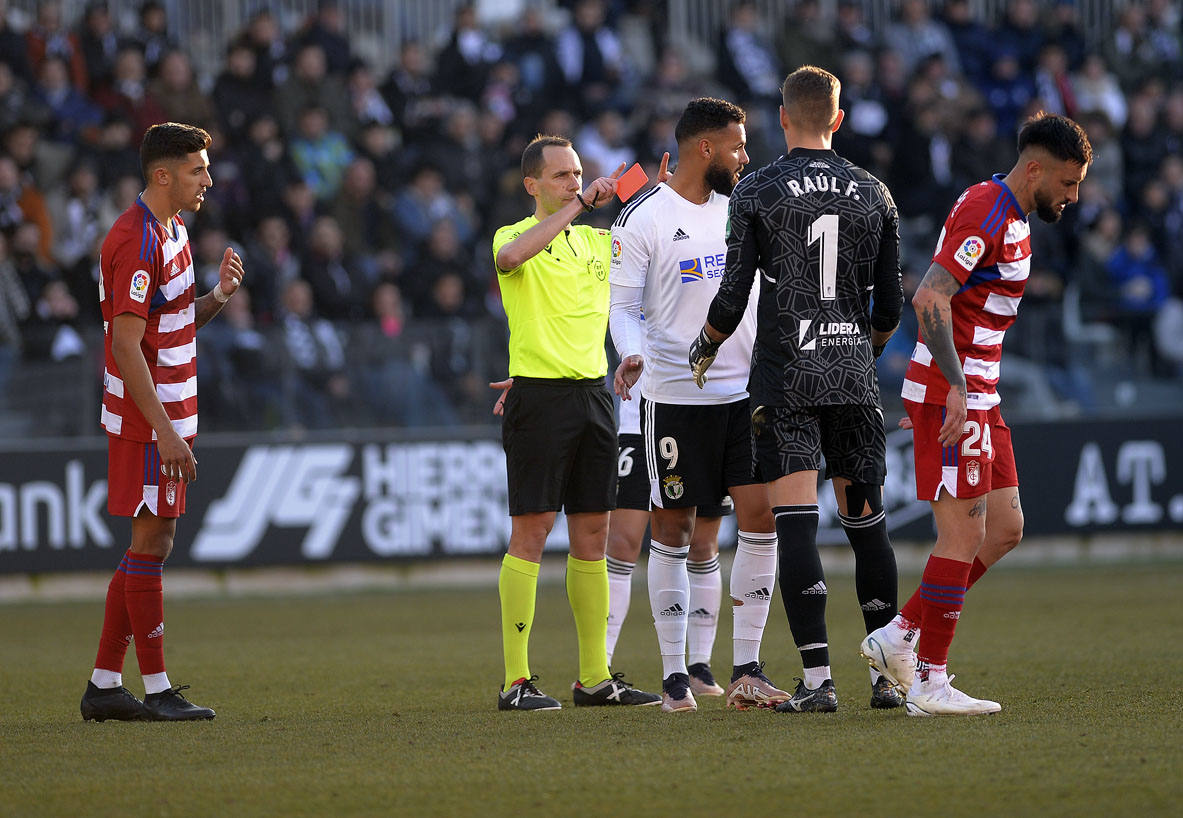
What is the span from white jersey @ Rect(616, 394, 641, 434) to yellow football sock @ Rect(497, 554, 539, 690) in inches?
44.8

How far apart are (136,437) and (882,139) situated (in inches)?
504

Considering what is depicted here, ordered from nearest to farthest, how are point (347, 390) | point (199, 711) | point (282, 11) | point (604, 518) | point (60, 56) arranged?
point (199, 711) < point (604, 518) < point (347, 390) < point (60, 56) < point (282, 11)

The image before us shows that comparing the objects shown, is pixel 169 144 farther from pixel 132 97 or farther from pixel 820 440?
pixel 132 97

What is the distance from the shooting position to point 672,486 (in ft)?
21.3

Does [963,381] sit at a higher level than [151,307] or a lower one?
lower

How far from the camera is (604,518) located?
6.57 meters

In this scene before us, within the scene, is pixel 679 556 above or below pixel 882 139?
below

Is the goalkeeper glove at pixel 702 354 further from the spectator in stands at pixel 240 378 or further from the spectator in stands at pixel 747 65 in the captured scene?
the spectator in stands at pixel 747 65

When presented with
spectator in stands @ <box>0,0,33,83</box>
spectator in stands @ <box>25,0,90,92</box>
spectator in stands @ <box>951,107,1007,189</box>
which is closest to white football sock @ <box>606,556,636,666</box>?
spectator in stands @ <box>25,0,90,92</box>

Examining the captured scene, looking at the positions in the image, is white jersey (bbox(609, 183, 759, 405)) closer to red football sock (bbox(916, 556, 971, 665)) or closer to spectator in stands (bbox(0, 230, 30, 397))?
red football sock (bbox(916, 556, 971, 665))

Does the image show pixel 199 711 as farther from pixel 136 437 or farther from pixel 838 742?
pixel 838 742

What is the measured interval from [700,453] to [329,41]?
1154cm

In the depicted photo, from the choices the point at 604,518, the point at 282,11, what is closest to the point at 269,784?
the point at 604,518

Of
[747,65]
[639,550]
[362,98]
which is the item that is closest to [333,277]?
[362,98]
